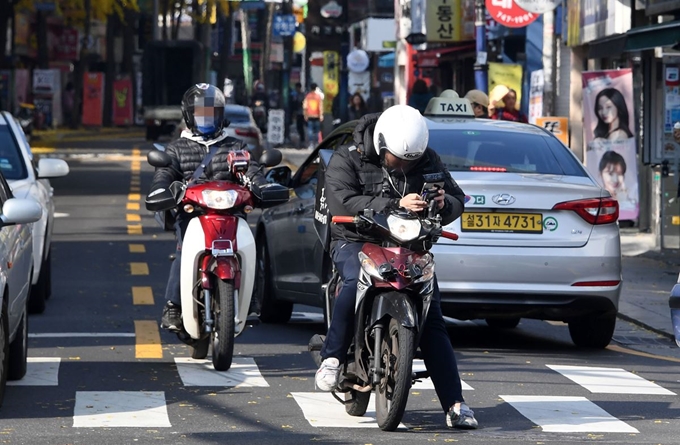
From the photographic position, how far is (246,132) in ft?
121

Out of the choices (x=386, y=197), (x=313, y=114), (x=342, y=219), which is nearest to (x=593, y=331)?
(x=386, y=197)

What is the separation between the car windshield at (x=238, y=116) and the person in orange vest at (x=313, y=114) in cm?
652

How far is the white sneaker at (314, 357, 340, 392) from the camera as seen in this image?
8.07 metres

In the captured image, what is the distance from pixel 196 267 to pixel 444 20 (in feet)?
84.8

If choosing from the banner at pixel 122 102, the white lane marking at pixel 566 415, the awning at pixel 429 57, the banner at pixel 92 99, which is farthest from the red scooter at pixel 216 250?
the banner at pixel 122 102

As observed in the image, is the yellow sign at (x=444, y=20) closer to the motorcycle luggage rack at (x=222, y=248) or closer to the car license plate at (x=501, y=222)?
the car license plate at (x=501, y=222)

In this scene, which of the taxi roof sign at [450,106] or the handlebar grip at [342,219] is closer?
the handlebar grip at [342,219]

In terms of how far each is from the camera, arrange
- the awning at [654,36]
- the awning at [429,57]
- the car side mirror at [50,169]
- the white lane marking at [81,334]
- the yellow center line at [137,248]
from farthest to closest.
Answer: the awning at [429,57], the yellow center line at [137,248], the awning at [654,36], the car side mirror at [50,169], the white lane marking at [81,334]

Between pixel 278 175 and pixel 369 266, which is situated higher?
pixel 278 175

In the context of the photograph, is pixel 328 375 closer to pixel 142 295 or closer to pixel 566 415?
pixel 566 415

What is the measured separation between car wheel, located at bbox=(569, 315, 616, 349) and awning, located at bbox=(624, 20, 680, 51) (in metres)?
5.55

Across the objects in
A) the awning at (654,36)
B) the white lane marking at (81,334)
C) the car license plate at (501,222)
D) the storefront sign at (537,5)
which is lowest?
the white lane marking at (81,334)

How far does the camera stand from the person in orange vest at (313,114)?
147ft

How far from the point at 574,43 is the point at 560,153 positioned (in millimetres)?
13254
